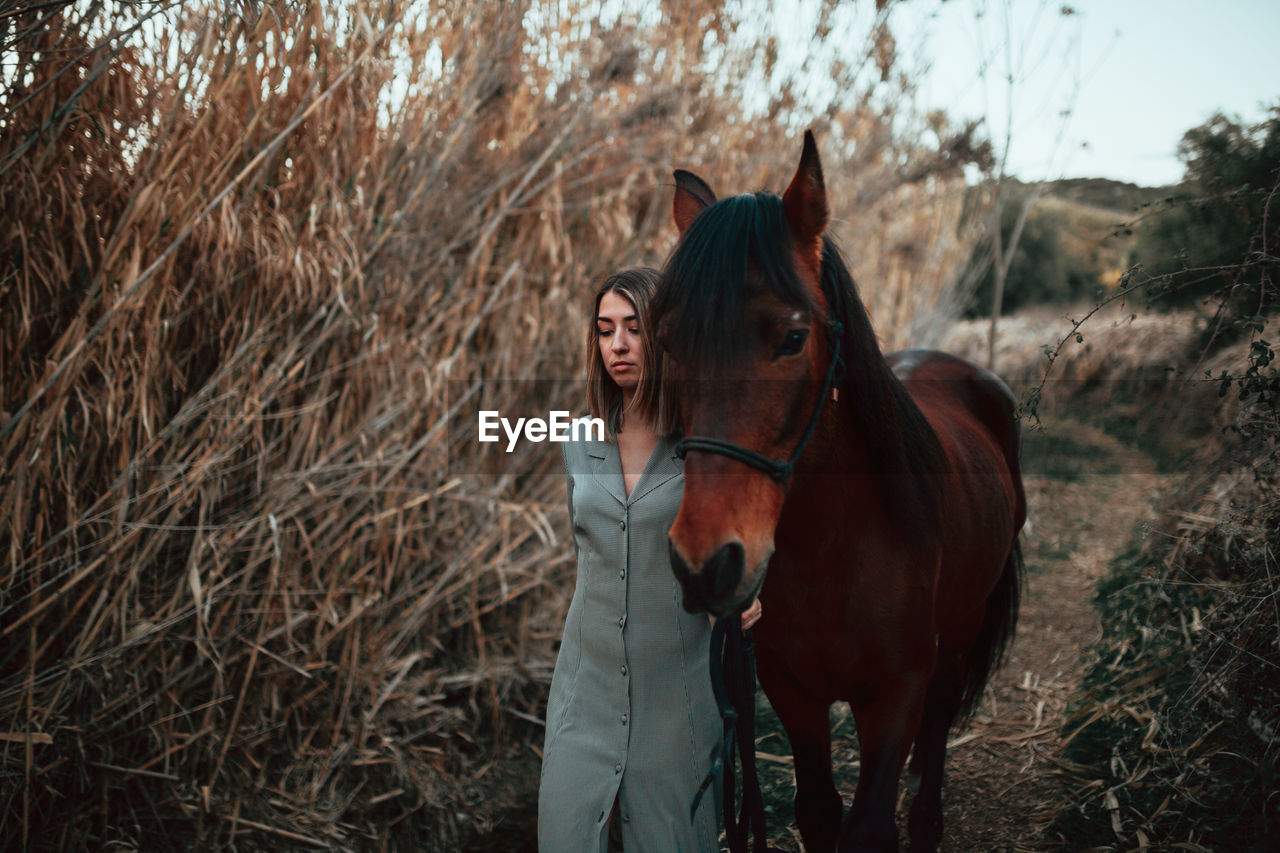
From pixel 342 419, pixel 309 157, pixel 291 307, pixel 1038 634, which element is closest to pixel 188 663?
pixel 342 419

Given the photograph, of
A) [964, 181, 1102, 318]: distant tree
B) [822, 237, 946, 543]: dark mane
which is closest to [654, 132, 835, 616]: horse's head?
[822, 237, 946, 543]: dark mane

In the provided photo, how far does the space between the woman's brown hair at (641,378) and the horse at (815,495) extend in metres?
0.18

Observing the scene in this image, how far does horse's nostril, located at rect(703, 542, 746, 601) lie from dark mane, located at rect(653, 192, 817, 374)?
31cm

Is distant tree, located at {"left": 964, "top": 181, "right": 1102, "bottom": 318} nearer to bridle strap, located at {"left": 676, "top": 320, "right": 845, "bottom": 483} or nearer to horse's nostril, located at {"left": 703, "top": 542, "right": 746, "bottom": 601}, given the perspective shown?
bridle strap, located at {"left": 676, "top": 320, "right": 845, "bottom": 483}

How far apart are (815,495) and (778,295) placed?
478mm

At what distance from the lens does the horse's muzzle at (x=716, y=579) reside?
1.12 meters

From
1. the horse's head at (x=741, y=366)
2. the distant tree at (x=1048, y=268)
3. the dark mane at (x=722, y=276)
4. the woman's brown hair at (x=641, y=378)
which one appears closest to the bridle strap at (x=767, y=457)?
the horse's head at (x=741, y=366)

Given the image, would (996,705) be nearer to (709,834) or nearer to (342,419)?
(709,834)

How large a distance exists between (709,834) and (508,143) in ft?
9.94

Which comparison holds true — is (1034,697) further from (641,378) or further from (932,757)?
(641,378)

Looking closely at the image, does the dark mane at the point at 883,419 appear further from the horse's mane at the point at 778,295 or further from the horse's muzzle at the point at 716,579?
the horse's muzzle at the point at 716,579

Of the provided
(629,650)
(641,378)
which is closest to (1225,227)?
(641,378)

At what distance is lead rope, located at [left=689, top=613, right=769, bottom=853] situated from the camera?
1569 millimetres

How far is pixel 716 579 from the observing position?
3.68 ft
